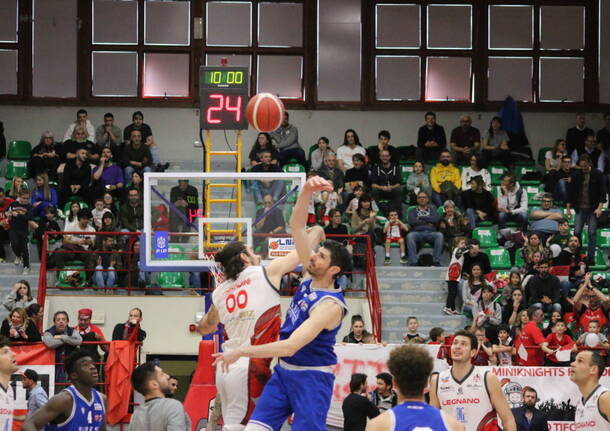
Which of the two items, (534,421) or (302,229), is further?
(534,421)

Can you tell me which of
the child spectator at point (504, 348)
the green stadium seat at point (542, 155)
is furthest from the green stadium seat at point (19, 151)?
the child spectator at point (504, 348)

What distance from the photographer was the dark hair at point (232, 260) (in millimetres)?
8008

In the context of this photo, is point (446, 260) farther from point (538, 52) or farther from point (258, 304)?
point (258, 304)

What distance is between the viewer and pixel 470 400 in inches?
388

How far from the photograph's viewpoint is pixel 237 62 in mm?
23234

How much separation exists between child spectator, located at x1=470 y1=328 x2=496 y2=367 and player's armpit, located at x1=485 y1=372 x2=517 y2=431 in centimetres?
552

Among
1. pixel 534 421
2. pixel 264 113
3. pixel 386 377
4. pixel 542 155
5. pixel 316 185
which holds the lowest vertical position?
pixel 534 421

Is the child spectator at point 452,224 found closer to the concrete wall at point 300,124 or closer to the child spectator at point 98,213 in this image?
the concrete wall at point 300,124

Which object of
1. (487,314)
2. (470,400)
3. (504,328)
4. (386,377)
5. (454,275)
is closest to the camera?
(470,400)

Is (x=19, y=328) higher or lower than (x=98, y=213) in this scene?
lower

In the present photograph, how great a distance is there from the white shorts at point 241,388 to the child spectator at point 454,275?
10.5m

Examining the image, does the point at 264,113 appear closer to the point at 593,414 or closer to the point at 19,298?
the point at 19,298

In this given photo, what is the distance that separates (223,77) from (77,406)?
24.7ft

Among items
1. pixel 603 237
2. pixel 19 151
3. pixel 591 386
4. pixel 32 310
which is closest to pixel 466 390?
pixel 591 386
